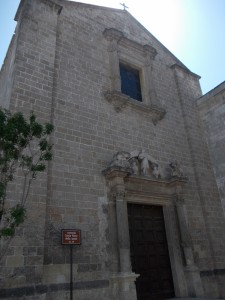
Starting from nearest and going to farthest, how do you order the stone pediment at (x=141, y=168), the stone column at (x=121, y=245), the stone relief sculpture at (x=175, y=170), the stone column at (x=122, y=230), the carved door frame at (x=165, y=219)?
the stone column at (x=121, y=245)
the stone column at (x=122, y=230)
the carved door frame at (x=165, y=219)
the stone pediment at (x=141, y=168)
the stone relief sculpture at (x=175, y=170)

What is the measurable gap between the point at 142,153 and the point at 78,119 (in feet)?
6.95

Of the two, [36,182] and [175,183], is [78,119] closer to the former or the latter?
[36,182]

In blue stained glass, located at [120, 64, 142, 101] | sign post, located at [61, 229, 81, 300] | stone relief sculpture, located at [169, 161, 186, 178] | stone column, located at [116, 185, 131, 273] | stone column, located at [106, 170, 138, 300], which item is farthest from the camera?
blue stained glass, located at [120, 64, 142, 101]

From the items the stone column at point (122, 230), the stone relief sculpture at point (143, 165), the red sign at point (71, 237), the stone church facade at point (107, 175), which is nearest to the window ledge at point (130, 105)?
the stone church facade at point (107, 175)

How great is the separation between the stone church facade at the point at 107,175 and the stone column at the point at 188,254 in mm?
28

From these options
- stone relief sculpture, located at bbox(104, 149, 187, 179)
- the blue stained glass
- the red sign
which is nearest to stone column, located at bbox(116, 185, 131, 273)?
stone relief sculpture, located at bbox(104, 149, 187, 179)

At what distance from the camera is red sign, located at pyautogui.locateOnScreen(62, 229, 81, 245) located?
18.8ft

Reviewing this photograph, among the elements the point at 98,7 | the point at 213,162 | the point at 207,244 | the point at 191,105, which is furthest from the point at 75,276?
the point at 98,7

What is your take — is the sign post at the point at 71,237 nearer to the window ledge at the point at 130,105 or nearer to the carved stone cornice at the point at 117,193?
the carved stone cornice at the point at 117,193

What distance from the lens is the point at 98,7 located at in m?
10.0

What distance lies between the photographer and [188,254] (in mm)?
7441

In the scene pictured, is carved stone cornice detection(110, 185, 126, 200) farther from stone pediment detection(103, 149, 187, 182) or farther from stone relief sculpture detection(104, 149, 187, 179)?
stone relief sculpture detection(104, 149, 187, 179)

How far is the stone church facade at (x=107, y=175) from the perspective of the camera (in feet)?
18.7

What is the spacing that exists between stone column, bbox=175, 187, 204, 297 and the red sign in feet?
10.2
